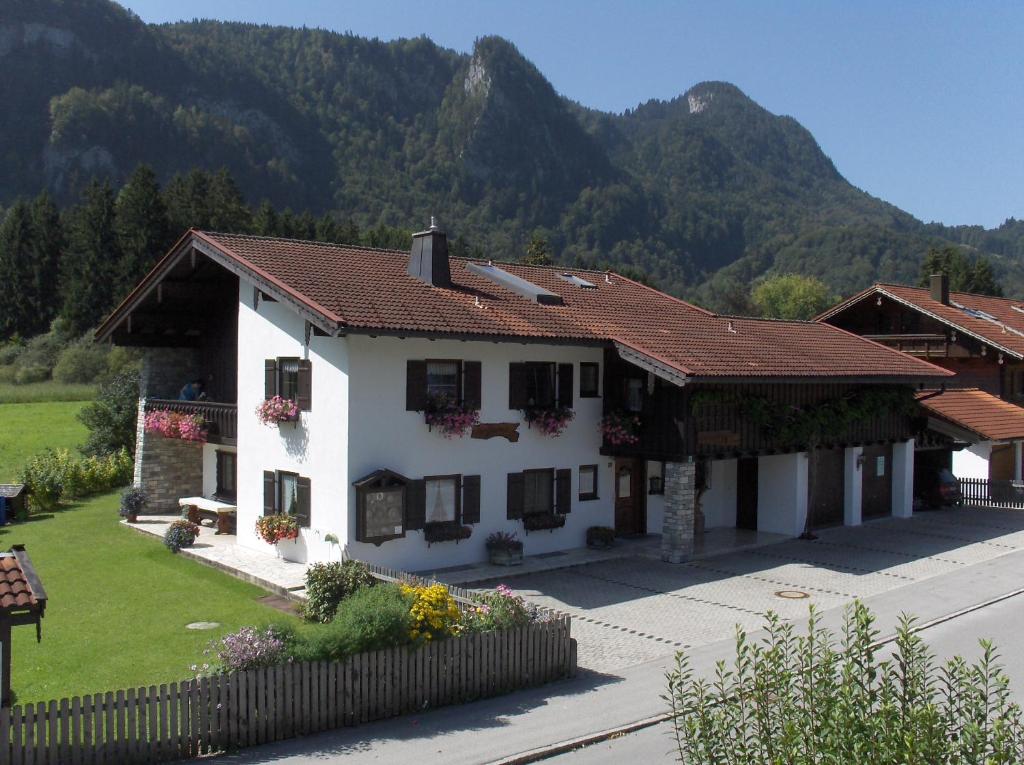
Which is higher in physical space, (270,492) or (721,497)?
(270,492)

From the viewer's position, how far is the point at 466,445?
63.2 ft

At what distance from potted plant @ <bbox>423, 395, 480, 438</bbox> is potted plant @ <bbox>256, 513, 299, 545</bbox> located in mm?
3390

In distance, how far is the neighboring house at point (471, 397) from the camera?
18.1m

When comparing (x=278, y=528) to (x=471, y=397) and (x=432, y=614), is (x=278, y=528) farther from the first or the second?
(x=432, y=614)

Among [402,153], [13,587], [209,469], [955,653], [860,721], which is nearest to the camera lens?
[860,721]

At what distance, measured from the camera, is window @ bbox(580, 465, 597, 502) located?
21.5 meters

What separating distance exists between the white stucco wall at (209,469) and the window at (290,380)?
516 centimetres

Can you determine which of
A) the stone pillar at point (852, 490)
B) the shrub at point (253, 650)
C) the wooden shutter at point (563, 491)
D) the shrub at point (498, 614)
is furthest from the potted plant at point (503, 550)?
the stone pillar at point (852, 490)

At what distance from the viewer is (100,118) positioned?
131375 mm

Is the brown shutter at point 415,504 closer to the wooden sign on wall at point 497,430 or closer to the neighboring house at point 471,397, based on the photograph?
the neighboring house at point 471,397

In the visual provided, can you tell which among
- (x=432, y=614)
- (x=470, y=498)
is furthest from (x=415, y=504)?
(x=432, y=614)

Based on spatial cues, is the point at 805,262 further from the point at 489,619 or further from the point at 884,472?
the point at 489,619

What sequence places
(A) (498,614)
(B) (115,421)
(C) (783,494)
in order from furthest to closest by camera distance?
1. (B) (115,421)
2. (C) (783,494)
3. (A) (498,614)

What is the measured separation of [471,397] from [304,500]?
3909mm
